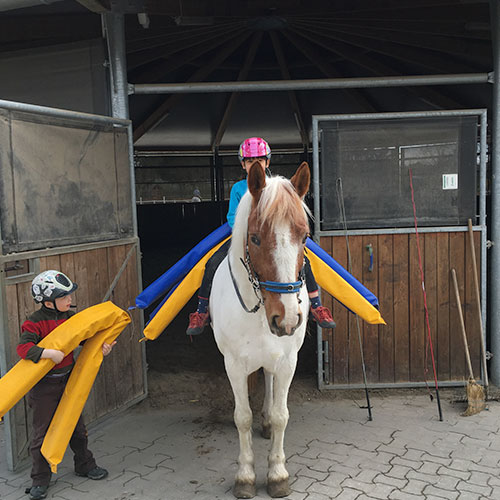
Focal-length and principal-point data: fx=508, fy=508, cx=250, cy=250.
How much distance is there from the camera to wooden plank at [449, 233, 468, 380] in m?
4.94

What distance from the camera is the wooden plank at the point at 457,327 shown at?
195 inches

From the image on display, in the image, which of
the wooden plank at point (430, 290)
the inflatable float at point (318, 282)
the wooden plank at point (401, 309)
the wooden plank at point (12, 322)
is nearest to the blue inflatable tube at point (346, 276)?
the inflatable float at point (318, 282)

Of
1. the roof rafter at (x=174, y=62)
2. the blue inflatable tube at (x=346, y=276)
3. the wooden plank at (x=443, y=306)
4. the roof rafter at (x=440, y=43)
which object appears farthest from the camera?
the roof rafter at (x=174, y=62)

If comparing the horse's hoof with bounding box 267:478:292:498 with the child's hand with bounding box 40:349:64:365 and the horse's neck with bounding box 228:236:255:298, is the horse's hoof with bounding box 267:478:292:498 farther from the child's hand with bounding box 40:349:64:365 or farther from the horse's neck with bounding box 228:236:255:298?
the child's hand with bounding box 40:349:64:365

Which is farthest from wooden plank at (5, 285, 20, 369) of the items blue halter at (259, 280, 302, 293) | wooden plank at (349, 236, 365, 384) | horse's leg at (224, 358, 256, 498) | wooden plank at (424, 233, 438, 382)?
wooden plank at (424, 233, 438, 382)

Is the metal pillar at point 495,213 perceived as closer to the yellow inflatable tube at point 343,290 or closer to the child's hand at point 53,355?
the yellow inflatable tube at point 343,290

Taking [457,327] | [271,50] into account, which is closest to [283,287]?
[457,327]

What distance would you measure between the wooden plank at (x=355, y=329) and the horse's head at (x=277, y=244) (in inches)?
89.9

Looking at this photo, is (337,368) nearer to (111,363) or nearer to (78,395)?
(111,363)

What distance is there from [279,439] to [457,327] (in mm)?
2507

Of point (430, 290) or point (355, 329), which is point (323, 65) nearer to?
point (430, 290)

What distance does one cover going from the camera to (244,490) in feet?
10.6

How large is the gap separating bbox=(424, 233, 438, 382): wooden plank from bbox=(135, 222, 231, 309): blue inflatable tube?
2090 mm

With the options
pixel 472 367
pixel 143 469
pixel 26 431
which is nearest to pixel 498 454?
pixel 472 367
